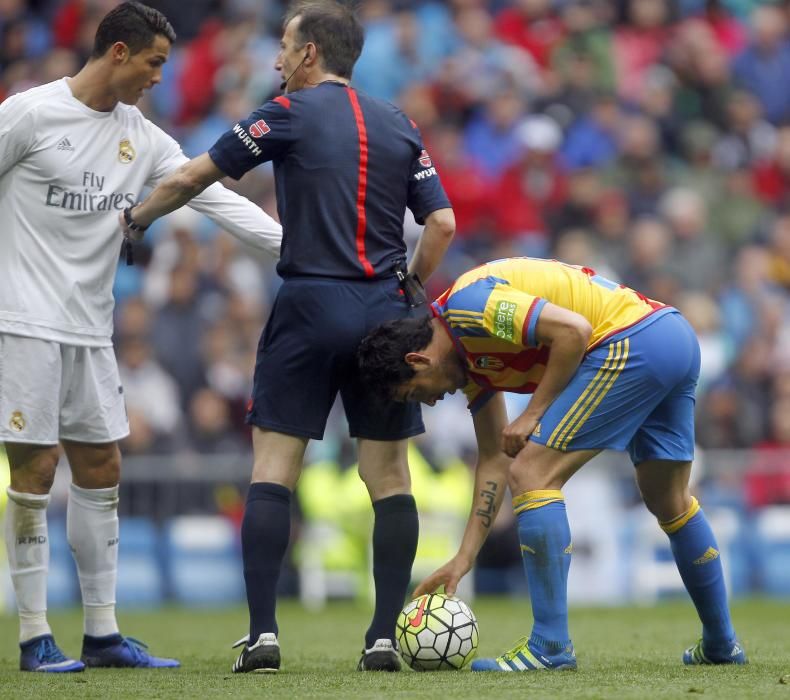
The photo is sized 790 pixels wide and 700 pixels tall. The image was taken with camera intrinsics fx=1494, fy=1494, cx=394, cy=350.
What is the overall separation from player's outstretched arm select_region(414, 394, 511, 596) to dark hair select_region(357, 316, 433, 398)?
542 mm

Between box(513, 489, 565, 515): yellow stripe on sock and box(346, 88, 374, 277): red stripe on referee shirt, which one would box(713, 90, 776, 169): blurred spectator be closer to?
box(346, 88, 374, 277): red stripe on referee shirt

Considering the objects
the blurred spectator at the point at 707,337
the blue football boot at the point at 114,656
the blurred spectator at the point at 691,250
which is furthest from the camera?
the blurred spectator at the point at 691,250

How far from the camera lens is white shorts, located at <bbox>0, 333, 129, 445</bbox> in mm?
5902

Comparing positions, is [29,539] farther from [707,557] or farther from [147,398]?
[147,398]

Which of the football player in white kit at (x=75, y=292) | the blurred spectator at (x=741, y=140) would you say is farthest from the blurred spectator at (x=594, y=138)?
the football player in white kit at (x=75, y=292)

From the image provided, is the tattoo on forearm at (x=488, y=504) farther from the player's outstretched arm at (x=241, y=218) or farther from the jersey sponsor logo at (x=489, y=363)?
the player's outstretched arm at (x=241, y=218)

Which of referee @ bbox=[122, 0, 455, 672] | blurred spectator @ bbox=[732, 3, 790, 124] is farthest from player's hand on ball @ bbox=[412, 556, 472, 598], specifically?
blurred spectator @ bbox=[732, 3, 790, 124]

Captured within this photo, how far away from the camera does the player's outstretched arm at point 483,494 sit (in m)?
5.81

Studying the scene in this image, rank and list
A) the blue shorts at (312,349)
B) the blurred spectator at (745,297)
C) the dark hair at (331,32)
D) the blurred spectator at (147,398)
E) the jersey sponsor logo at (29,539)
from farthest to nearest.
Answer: the blurred spectator at (745,297) < the blurred spectator at (147,398) < the jersey sponsor logo at (29,539) < the dark hair at (331,32) < the blue shorts at (312,349)

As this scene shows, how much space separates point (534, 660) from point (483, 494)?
782 millimetres

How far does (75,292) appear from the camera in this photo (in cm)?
601

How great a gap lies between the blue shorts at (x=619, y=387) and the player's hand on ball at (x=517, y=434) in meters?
0.03

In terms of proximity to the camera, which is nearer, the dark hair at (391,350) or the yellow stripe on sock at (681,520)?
the dark hair at (391,350)

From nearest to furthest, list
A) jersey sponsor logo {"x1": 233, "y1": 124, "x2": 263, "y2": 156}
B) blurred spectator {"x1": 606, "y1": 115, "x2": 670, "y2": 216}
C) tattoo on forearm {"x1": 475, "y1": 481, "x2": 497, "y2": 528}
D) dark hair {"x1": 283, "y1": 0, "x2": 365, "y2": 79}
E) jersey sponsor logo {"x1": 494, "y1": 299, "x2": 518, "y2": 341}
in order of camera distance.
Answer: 1. jersey sponsor logo {"x1": 494, "y1": 299, "x2": 518, "y2": 341}
2. jersey sponsor logo {"x1": 233, "y1": 124, "x2": 263, "y2": 156}
3. dark hair {"x1": 283, "y1": 0, "x2": 365, "y2": 79}
4. tattoo on forearm {"x1": 475, "y1": 481, "x2": 497, "y2": 528}
5. blurred spectator {"x1": 606, "y1": 115, "x2": 670, "y2": 216}
